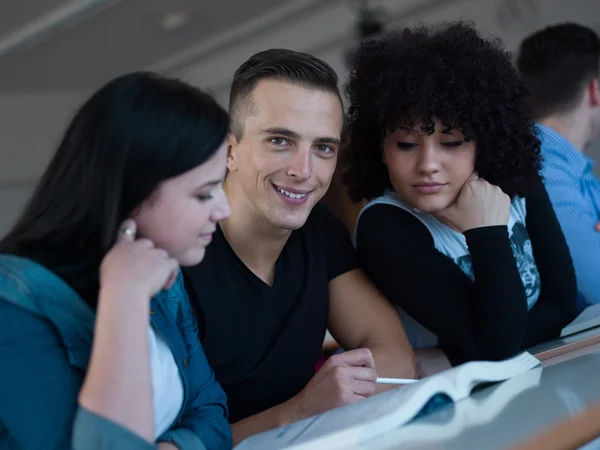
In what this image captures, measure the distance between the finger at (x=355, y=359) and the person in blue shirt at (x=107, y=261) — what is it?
0.31 meters

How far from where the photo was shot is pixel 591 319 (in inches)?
52.9

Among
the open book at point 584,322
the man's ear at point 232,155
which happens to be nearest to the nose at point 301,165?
the man's ear at point 232,155

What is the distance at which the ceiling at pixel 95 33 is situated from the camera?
436 cm

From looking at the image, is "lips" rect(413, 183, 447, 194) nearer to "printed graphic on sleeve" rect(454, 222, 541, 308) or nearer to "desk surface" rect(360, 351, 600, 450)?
"printed graphic on sleeve" rect(454, 222, 541, 308)

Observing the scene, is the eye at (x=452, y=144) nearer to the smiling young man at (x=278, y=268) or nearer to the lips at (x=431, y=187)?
the lips at (x=431, y=187)

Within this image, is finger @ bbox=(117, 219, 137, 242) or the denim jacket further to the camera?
finger @ bbox=(117, 219, 137, 242)

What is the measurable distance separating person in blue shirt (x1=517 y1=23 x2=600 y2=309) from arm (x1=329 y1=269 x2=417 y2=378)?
0.56 meters

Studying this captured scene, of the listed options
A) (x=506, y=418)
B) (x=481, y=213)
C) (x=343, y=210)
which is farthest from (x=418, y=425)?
(x=343, y=210)

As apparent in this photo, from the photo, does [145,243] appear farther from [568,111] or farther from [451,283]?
[568,111]

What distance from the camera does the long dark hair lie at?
740 mm

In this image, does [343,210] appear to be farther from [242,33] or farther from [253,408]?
[242,33]

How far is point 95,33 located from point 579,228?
13.2ft

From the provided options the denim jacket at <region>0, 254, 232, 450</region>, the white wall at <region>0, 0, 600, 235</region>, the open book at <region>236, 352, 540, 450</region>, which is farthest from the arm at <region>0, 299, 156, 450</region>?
the white wall at <region>0, 0, 600, 235</region>

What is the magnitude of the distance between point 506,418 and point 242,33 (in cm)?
485
